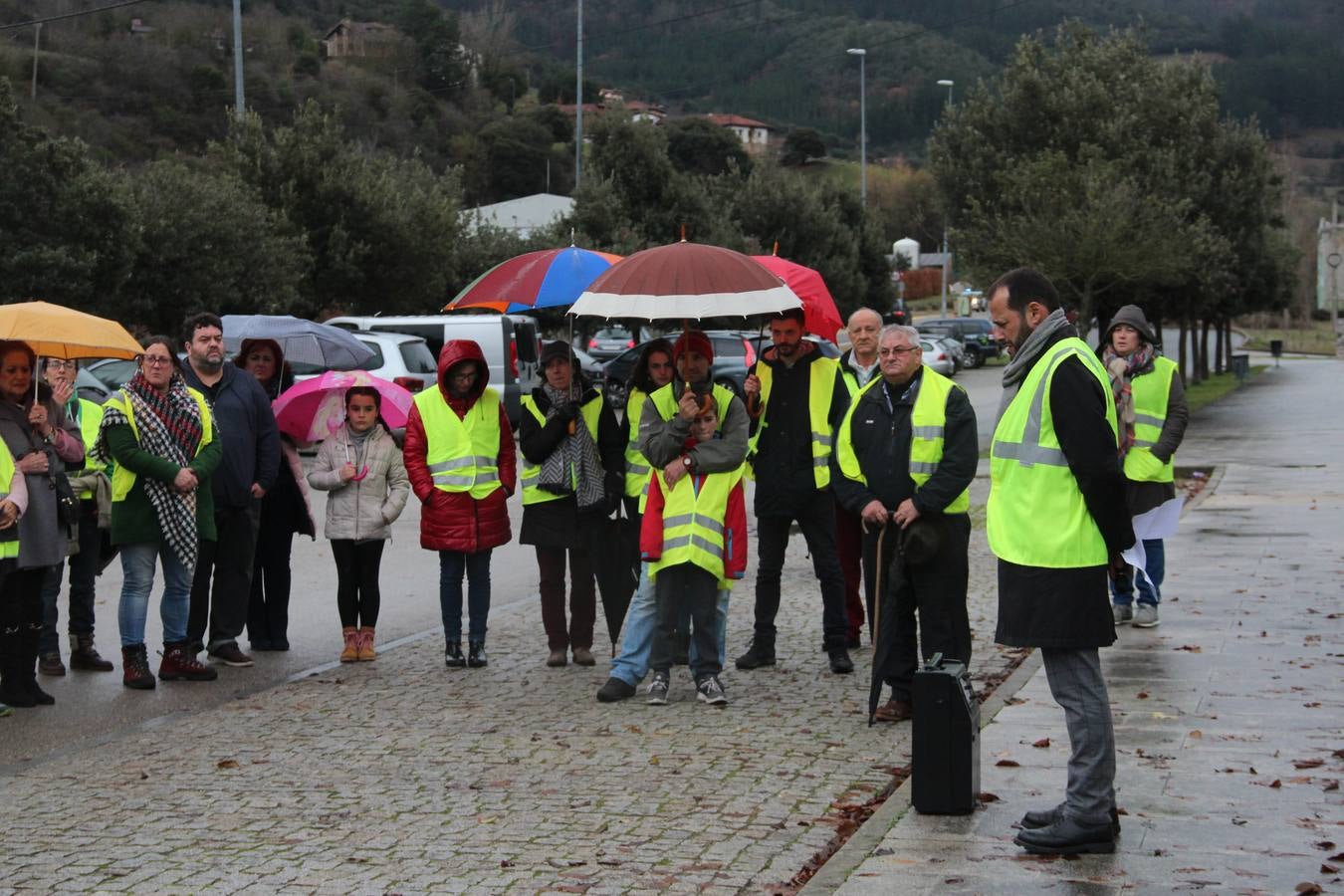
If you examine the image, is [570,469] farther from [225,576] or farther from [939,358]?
[939,358]

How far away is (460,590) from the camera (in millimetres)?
9133

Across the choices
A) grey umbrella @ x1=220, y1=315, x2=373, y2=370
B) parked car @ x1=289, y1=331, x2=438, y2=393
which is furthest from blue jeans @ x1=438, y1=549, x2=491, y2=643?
parked car @ x1=289, y1=331, x2=438, y2=393

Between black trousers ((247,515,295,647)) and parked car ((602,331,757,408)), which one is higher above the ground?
parked car ((602,331,757,408))

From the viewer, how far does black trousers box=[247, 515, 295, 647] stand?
9664 millimetres

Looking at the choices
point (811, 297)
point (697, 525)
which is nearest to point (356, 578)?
point (697, 525)

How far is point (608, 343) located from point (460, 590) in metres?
37.0

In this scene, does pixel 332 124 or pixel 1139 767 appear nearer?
pixel 1139 767

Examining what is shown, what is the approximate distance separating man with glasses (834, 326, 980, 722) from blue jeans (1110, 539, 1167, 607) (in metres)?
2.91

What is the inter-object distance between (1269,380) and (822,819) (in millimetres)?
47407

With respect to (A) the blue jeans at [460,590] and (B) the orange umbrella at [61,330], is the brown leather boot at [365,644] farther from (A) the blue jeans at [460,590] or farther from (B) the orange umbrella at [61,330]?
(B) the orange umbrella at [61,330]

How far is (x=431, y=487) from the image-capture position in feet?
29.6

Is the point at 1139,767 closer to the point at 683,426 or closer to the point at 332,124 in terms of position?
the point at 683,426

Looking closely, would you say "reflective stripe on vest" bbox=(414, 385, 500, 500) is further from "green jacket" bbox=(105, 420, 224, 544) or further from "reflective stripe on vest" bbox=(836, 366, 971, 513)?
"reflective stripe on vest" bbox=(836, 366, 971, 513)

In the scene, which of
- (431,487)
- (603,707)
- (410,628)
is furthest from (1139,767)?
(410,628)
